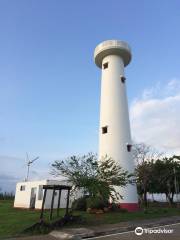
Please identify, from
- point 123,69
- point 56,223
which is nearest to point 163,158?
point 123,69

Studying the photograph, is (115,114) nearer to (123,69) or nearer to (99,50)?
(123,69)

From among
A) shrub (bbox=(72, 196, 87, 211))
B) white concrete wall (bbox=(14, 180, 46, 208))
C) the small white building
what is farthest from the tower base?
white concrete wall (bbox=(14, 180, 46, 208))

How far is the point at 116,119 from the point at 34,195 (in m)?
13.3

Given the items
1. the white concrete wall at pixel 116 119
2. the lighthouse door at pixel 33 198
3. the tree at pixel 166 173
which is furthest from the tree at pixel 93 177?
the tree at pixel 166 173

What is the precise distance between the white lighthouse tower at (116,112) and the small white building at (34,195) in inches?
261

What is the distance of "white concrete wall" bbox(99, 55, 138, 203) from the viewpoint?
23859 mm

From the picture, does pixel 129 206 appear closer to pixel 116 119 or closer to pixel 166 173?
pixel 116 119

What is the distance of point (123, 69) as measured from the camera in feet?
92.8

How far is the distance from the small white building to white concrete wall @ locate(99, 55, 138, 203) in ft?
21.6

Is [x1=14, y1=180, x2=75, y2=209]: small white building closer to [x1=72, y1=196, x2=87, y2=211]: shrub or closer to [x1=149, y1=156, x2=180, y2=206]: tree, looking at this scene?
[x1=72, y1=196, x2=87, y2=211]: shrub

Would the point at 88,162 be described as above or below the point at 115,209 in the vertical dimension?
above

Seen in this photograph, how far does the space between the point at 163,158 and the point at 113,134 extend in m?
19.1

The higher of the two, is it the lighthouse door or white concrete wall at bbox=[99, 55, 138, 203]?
white concrete wall at bbox=[99, 55, 138, 203]

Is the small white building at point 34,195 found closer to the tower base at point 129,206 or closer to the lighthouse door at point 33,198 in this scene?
the lighthouse door at point 33,198
